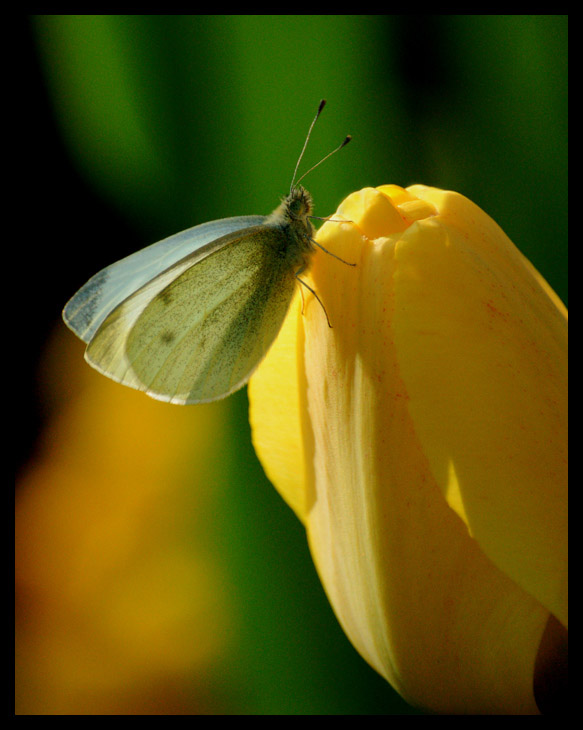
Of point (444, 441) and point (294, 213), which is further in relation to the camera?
point (294, 213)

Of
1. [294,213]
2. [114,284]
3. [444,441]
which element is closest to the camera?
[444,441]

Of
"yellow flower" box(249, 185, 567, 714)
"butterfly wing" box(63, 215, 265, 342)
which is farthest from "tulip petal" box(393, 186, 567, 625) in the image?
"butterfly wing" box(63, 215, 265, 342)

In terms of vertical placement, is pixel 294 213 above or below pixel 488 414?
above

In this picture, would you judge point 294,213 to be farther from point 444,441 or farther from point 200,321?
point 444,441

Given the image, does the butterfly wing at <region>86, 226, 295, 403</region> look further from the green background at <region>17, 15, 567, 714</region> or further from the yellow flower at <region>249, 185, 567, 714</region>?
the yellow flower at <region>249, 185, 567, 714</region>

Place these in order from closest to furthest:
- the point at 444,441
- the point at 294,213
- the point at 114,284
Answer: the point at 444,441, the point at 294,213, the point at 114,284

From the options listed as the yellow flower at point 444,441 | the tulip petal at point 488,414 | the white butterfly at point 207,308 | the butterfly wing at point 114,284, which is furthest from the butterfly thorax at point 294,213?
the tulip petal at point 488,414

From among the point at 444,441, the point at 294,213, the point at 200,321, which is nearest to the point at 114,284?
the point at 200,321
